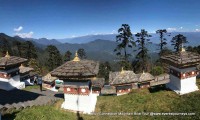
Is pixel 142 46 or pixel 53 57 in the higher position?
pixel 142 46

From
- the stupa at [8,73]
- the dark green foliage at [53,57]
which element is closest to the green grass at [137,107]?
the stupa at [8,73]

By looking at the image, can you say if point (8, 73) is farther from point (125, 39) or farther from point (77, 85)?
point (125, 39)

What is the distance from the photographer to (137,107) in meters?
19.6

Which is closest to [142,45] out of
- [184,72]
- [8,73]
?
[8,73]

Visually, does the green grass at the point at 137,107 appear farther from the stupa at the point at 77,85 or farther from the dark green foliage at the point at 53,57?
the dark green foliage at the point at 53,57

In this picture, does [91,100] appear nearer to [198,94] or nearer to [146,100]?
[146,100]

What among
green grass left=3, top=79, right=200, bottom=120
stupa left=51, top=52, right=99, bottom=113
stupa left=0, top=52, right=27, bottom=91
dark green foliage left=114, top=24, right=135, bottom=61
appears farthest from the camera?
dark green foliage left=114, top=24, right=135, bottom=61

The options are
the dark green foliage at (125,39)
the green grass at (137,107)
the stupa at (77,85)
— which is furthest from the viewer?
the dark green foliage at (125,39)

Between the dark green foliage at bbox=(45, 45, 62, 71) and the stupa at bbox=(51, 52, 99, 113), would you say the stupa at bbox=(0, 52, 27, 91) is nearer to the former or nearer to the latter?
the stupa at bbox=(51, 52, 99, 113)

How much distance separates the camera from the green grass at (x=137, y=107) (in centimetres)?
1789

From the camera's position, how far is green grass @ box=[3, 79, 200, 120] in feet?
58.7

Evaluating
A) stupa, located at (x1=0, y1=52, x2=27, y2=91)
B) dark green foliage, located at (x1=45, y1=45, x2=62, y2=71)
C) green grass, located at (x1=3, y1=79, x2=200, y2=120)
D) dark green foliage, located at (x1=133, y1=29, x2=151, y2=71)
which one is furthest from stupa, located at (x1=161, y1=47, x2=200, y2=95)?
dark green foliage, located at (x1=45, y1=45, x2=62, y2=71)

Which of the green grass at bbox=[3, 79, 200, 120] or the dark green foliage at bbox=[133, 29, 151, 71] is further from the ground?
A: the dark green foliage at bbox=[133, 29, 151, 71]

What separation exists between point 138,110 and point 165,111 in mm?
2375
